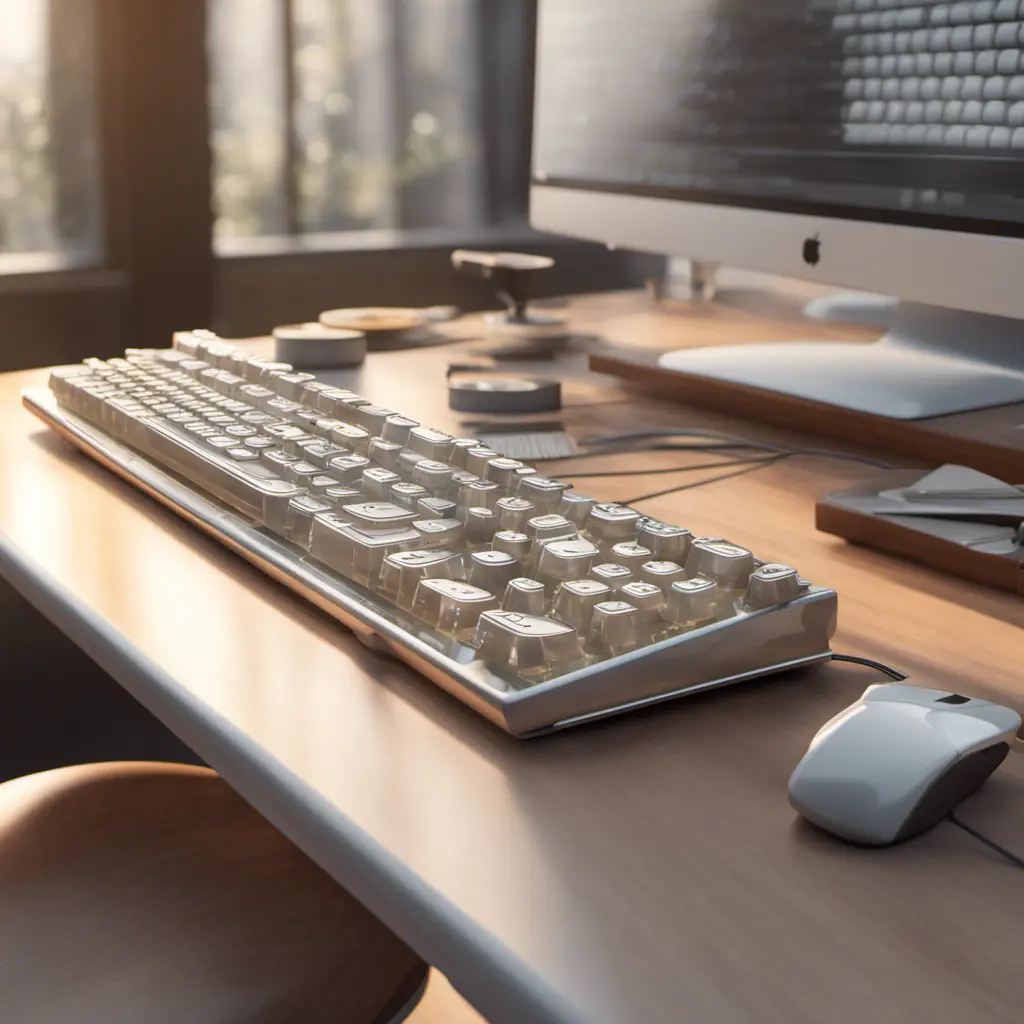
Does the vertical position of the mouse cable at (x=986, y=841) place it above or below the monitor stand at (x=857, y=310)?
below

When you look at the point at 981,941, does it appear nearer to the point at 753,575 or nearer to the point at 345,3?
the point at 753,575

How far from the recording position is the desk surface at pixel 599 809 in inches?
12.1

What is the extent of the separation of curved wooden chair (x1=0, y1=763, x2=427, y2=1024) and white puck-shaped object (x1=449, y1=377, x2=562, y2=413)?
14.1 inches

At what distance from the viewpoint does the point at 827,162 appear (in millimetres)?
942

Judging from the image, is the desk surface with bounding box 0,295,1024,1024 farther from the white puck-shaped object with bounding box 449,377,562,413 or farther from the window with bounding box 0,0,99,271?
the window with bounding box 0,0,99,271

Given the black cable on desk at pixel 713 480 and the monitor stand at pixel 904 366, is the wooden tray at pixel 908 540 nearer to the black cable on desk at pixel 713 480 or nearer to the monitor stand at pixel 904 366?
the black cable on desk at pixel 713 480

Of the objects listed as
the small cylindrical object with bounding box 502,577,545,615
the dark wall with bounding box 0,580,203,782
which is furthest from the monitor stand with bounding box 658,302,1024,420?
the dark wall with bounding box 0,580,203,782

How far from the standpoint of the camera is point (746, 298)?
160 centimetres

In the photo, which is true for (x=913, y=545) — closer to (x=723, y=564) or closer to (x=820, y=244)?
(x=723, y=564)

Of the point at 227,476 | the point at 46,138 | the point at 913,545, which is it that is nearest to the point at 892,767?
the point at 913,545

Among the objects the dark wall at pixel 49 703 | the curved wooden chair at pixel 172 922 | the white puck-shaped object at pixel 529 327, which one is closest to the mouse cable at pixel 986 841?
the curved wooden chair at pixel 172 922

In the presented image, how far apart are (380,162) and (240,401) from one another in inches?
117

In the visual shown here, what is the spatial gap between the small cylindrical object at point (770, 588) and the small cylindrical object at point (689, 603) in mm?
22

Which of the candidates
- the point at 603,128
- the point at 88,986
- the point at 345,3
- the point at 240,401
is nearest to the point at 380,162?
the point at 345,3
